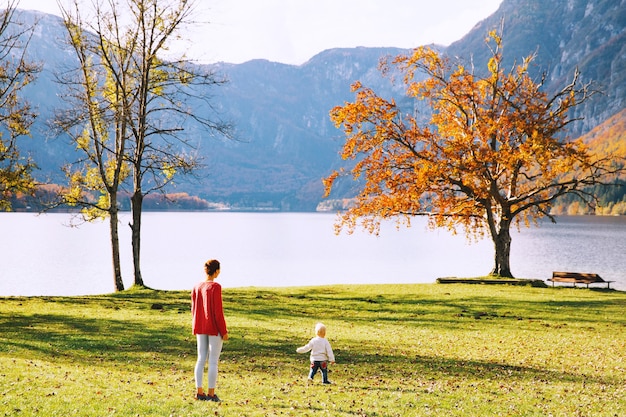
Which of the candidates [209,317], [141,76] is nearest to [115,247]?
[141,76]

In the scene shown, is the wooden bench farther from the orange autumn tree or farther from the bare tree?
the bare tree

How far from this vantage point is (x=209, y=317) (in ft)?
41.9

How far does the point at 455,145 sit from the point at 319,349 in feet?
99.5

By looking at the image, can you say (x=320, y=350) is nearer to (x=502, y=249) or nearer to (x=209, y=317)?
(x=209, y=317)

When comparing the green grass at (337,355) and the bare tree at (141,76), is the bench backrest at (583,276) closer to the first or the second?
the green grass at (337,355)

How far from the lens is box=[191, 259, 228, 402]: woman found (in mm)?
12719

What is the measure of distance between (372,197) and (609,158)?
1741cm

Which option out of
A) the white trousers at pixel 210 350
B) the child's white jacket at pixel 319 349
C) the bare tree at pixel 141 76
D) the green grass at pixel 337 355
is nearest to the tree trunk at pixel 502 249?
Answer: the green grass at pixel 337 355

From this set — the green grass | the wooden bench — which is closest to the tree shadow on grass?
the green grass

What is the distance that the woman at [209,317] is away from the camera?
41.7 ft

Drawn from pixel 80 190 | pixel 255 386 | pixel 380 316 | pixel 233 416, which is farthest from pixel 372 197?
pixel 233 416

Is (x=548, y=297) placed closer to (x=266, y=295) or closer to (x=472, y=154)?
(x=472, y=154)

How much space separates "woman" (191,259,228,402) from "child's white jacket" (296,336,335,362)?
2868 mm

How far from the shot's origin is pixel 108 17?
3897cm
